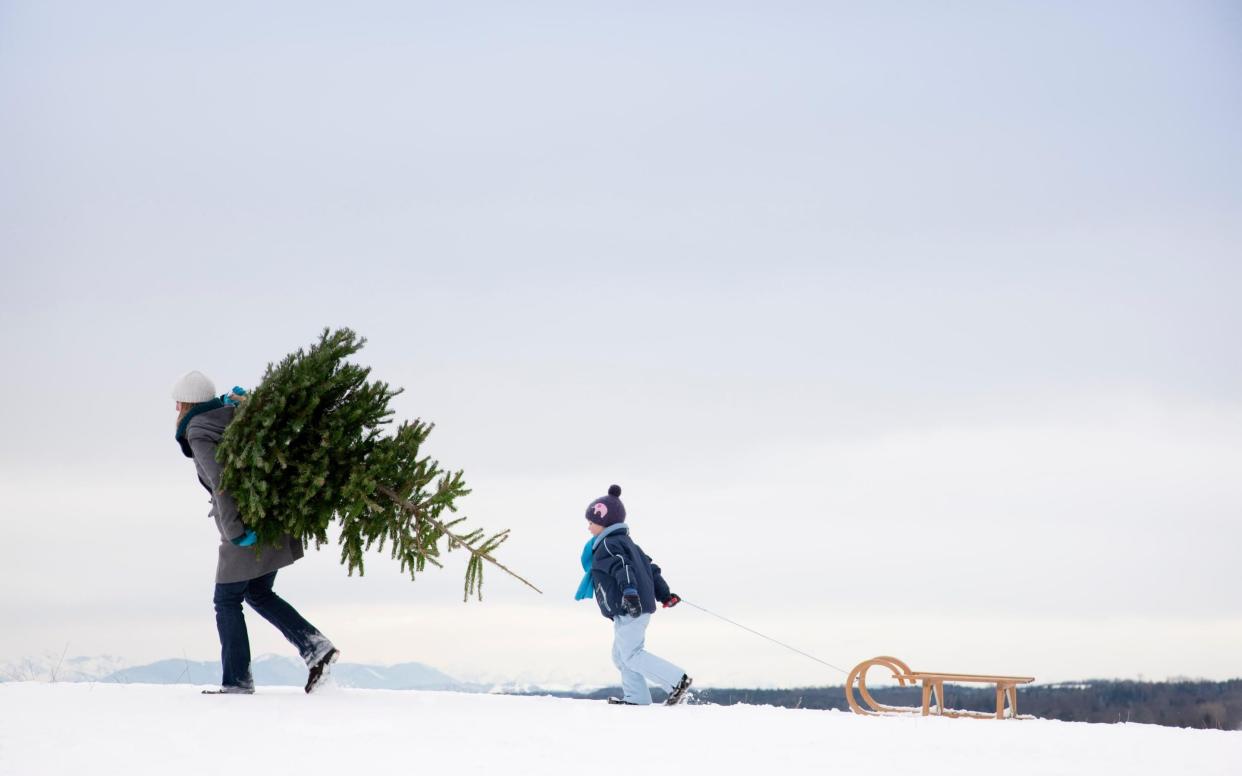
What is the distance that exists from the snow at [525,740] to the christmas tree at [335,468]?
4.54 feet

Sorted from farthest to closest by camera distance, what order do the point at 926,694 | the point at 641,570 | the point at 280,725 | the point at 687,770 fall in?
the point at 641,570, the point at 926,694, the point at 280,725, the point at 687,770

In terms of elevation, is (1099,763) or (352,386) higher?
(352,386)

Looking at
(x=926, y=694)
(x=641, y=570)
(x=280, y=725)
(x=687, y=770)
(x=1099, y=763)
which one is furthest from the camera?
(x=641, y=570)

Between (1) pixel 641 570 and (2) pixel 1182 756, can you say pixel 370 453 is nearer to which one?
(1) pixel 641 570

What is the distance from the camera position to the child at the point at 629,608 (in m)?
11.3

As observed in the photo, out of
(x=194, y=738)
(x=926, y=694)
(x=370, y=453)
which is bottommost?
(x=194, y=738)

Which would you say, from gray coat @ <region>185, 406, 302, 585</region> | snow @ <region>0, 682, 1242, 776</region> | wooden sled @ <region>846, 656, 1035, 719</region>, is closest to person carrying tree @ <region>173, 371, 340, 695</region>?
gray coat @ <region>185, 406, 302, 585</region>

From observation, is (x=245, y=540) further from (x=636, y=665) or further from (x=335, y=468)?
(x=636, y=665)

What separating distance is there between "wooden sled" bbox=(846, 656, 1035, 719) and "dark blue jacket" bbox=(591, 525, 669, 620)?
1956 millimetres

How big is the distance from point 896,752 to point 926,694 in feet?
7.82

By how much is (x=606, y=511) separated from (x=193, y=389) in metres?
3.88

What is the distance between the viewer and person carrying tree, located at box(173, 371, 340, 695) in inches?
416

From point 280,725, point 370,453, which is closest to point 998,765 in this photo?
point 280,725

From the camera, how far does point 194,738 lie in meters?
8.51
